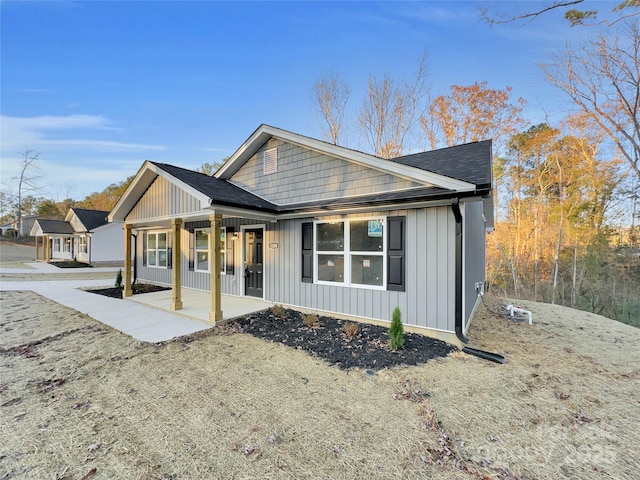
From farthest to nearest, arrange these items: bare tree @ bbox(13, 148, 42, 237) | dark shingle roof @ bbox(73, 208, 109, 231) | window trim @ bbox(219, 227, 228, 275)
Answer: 1. bare tree @ bbox(13, 148, 42, 237)
2. dark shingle roof @ bbox(73, 208, 109, 231)
3. window trim @ bbox(219, 227, 228, 275)

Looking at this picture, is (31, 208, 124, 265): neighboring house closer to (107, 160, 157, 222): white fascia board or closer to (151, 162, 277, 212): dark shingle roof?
(107, 160, 157, 222): white fascia board

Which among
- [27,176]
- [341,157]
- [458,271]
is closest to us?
[458,271]

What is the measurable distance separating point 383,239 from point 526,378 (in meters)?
3.18

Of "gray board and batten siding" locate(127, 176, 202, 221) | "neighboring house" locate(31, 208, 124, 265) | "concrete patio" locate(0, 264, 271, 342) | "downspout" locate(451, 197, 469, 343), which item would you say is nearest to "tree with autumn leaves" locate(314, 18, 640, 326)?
"downspout" locate(451, 197, 469, 343)

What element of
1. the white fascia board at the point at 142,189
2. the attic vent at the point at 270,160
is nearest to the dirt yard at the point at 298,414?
the white fascia board at the point at 142,189

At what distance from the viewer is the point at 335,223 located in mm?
6402

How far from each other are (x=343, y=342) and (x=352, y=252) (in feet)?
6.62

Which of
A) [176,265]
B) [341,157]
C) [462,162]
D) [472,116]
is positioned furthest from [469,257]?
[472,116]

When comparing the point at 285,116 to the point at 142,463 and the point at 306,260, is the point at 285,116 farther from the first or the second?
the point at 142,463

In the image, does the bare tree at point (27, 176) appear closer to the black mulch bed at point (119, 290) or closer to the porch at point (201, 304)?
the black mulch bed at point (119, 290)

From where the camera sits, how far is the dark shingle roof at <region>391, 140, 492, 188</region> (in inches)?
191

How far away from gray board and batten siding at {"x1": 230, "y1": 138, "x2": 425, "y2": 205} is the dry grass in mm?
3681

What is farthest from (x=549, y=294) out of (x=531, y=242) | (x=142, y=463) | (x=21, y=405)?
(x=21, y=405)

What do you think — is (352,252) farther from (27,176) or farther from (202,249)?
Answer: (27,176)
